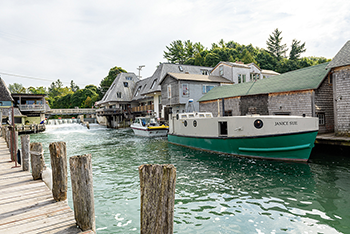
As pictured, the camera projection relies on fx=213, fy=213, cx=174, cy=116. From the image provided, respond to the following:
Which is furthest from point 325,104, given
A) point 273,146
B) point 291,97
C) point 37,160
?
point 37,160

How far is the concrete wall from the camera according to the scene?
573 inches

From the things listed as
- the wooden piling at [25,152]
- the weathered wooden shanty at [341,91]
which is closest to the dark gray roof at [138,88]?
the weathered wooden shanty at [341,91]

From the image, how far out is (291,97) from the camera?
1712 cm

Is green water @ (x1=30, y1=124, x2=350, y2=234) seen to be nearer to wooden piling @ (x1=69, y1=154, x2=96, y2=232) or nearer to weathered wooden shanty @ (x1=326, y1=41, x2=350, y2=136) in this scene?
wooden piling @ (x1=69, y1=154, x2=96, y2=232)

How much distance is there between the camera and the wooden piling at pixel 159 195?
2.72 m

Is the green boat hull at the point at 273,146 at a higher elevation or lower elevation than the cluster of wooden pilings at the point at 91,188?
lower

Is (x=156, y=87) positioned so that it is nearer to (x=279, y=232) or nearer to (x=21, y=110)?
(x=21, y=110)

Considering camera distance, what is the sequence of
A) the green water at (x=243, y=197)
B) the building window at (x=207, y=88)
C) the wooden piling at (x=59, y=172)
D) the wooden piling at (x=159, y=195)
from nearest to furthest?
the wooden piling at (x=159, y=195)
the wooden piling at (x=59, y=172)
the green water at (x=243, y=197)
the building window at (x=207, y=88)

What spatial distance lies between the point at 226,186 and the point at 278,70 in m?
49.3

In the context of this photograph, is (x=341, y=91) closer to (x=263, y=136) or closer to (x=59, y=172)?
(x=263, y=136)

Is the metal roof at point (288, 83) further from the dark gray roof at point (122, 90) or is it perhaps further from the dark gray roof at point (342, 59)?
the dark gray roof at point (122, 90)

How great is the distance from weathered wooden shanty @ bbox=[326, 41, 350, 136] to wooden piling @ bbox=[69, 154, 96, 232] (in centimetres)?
1700

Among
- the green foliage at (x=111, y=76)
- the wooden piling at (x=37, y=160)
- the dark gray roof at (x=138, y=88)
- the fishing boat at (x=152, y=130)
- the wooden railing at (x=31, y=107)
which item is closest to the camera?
the wooden piling at (x=37, y=160)

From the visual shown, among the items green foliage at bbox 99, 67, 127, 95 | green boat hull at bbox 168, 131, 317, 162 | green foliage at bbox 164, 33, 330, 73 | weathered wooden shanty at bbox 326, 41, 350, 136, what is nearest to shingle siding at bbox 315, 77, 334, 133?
weathered wooden shanty at bbox 326, 41, 350, 136
